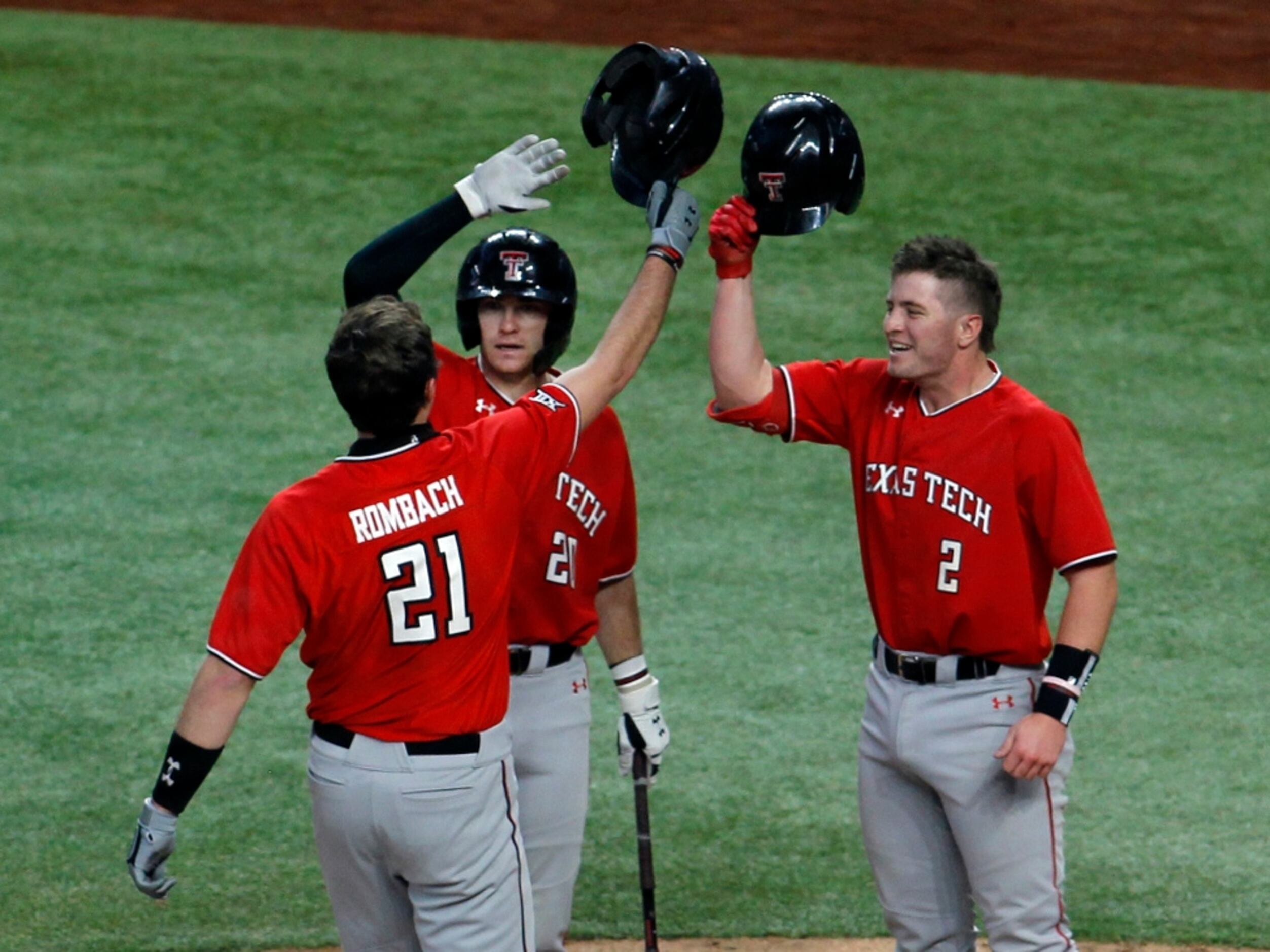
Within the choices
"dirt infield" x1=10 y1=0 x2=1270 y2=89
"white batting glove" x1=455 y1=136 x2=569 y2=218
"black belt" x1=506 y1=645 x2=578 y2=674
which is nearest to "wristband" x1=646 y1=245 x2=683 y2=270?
"white batting glove" x1=455 y1=136 x2=569 y2=218

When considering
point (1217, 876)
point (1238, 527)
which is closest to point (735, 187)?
point (1238, 527)

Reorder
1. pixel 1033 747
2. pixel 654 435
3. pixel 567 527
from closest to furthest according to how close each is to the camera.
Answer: pixel 1033 747, pixel 567 527, pixel 654 435

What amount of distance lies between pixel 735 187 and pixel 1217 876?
6.25m

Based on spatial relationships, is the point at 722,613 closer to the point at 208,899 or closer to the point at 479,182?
the point at 208,899

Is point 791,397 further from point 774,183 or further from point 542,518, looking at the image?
point 542,518

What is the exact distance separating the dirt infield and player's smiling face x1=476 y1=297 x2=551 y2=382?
8.99 metres

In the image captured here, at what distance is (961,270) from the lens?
398 centimetres

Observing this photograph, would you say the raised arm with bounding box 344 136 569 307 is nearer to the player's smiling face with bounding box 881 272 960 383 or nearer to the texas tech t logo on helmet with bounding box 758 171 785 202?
the texas tech t logo on helmet with bounding box 758 171 785 202

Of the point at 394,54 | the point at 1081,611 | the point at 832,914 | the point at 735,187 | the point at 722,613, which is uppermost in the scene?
the point at 394,54

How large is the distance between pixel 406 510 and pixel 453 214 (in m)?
1.00

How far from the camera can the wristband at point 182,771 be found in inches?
137

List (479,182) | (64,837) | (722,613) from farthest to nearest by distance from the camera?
(722,613), (64,837), (479,182)

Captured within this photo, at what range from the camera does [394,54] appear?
12953 millimetres

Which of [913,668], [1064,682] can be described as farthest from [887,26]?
[1064,682]
